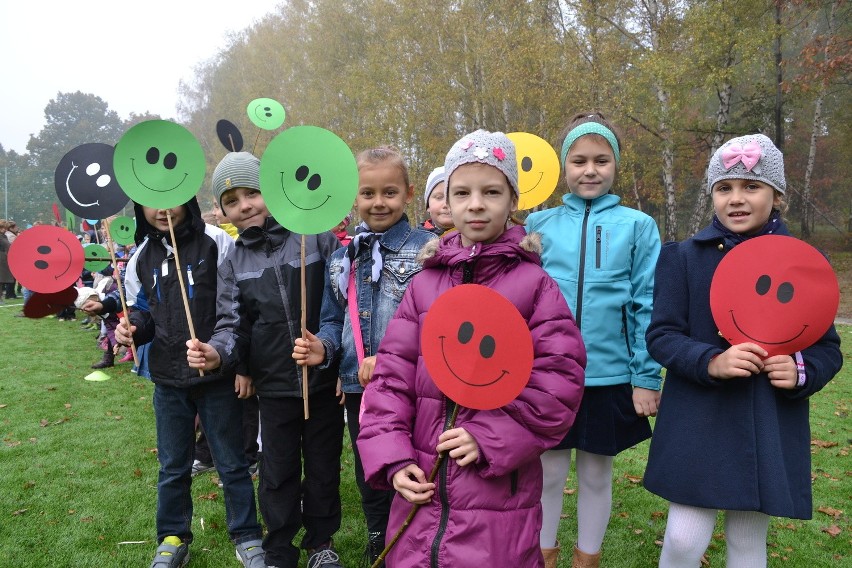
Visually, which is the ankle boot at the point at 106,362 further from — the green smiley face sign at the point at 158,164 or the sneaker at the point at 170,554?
the green smiley face sign at the point at 158,164

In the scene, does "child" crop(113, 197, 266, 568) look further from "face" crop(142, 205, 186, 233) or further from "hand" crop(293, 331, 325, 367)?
"hand" crop(293, 331, 325, 367)

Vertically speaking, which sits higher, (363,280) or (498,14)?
(498,14)

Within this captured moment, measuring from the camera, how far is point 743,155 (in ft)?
5.95

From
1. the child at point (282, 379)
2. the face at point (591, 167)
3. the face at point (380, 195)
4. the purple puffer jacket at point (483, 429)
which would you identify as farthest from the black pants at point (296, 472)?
the face at point (591, 167)

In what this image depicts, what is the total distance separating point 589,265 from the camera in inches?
89.4

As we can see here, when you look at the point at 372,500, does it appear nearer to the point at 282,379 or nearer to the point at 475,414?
the point at 282,379

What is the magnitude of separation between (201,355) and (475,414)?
126cm

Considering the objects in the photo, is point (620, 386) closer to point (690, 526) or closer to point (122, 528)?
point (690, 526)

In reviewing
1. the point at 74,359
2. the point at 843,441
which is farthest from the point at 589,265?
the point at 74,359

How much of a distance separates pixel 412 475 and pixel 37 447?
14.4 feet

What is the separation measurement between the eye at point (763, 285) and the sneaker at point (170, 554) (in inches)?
105

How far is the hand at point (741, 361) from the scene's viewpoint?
1688 millimetres

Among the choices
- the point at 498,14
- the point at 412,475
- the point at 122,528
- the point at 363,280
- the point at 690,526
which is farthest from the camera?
the point at 498,14

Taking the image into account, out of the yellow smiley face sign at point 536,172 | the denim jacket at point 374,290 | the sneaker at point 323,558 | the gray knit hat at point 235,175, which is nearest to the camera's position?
the denim jacket at point 374,290
